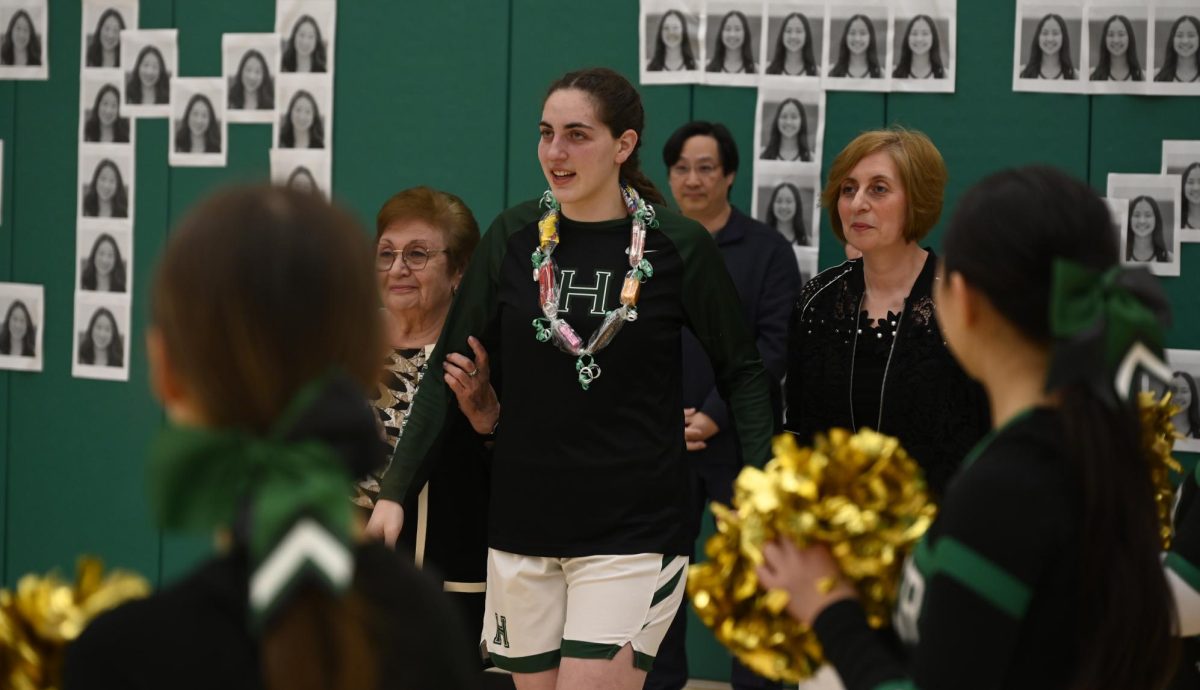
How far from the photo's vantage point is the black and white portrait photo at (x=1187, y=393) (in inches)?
188

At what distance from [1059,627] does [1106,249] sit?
48 centimetres

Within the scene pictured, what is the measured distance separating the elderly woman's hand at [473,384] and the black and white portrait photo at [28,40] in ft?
12.5

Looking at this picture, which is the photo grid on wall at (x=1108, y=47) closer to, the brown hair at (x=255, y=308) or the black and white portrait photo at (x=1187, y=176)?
the black and white portrait photo at (x=1187, y=176)

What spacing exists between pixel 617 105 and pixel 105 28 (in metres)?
3.67

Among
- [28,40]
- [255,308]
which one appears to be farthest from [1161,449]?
[28,40]

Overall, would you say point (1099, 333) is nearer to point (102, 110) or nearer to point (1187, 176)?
point (1187, 176)

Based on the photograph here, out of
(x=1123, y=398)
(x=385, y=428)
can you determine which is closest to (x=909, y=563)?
(x=1123, y=398)

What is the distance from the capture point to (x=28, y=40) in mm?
6234

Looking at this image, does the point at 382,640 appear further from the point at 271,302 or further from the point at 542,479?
the point at 542,479

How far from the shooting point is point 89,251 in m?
6.18

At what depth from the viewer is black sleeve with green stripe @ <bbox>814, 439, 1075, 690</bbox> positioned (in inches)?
61.7

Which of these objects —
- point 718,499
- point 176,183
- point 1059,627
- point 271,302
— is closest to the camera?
point 271,302

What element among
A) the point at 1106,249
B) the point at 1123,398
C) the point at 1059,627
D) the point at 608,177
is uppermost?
the point at 608,177

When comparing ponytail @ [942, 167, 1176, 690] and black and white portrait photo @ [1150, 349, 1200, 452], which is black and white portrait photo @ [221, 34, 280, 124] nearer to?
black and white portrait photo @ [1150, 349, 1200, 452]
